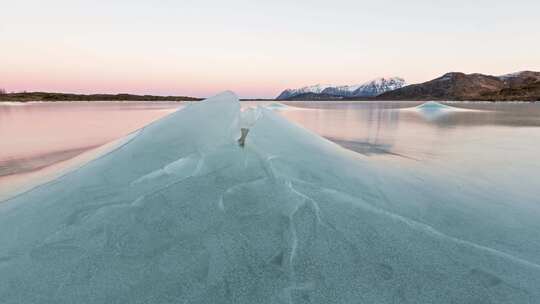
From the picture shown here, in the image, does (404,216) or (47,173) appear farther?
(47,173)

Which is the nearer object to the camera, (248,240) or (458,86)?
(248,240)

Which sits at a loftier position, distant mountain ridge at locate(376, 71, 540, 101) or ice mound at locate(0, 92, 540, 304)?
distant mountain ridge at locate(376, 71, 540, 101)

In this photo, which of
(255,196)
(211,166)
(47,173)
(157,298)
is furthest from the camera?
(47,173)

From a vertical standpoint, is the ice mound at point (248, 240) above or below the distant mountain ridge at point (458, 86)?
below

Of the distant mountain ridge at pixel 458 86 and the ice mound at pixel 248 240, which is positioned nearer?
the ice mound at pixel 248 240

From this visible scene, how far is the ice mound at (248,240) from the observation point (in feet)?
5.14

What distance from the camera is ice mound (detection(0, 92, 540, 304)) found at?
157 cm

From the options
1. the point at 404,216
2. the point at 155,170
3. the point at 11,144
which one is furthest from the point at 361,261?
the point at 11,144

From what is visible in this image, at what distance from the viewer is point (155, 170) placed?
2.93 meters

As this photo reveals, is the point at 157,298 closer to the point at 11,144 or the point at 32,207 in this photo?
→ the point at 32,207

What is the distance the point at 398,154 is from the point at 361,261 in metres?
A: 4.86

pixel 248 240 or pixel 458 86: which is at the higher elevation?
pixel 458 86

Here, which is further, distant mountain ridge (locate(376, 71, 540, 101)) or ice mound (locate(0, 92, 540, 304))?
distant mountain ridge (locate(376, 71, 540, 101))

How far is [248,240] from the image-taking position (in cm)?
187
